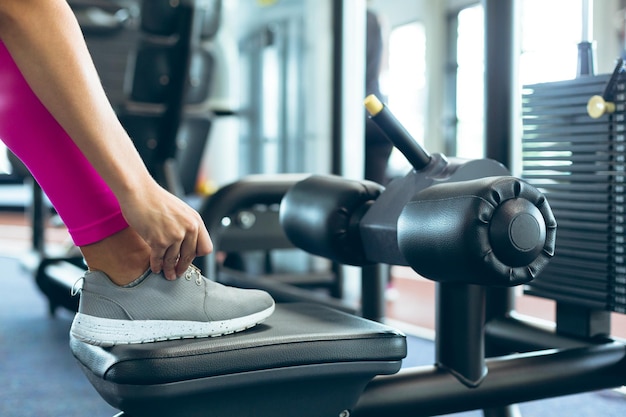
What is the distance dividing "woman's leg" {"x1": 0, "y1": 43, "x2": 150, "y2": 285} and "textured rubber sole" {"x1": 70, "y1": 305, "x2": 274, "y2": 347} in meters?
0.05

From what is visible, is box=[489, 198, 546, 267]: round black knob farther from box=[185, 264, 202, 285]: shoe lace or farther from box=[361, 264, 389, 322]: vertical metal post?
→ box=[361, 264, 389, 322]: vertical metal post

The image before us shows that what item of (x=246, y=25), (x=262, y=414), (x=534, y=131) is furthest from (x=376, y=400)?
(x=246, y=25)

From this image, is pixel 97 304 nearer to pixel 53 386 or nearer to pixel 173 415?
pixel 173 415

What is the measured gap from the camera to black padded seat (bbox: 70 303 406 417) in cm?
84

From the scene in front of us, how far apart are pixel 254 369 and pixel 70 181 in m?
0.32

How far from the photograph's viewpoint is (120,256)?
88cm

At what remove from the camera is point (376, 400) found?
1049mm

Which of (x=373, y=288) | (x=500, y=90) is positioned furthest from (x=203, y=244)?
(x=500, y=90)

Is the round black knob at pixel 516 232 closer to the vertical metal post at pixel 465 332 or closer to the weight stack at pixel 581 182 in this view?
the vertical metal post at pixel 465 332

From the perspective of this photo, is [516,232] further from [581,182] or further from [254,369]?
[581,182]

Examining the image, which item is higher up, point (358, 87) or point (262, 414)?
point (358, 87)

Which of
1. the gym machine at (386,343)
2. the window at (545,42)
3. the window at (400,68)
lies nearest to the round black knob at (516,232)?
the gym machine at (386,343)

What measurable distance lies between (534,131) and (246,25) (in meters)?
3.03

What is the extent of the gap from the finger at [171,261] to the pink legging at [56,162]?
2.8 inches
